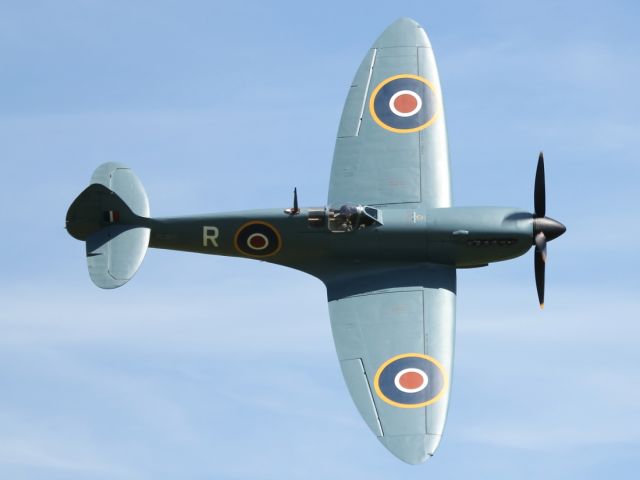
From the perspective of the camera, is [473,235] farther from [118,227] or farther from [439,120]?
[118,227]

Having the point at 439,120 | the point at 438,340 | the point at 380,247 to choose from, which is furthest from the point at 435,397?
the point at 439,120

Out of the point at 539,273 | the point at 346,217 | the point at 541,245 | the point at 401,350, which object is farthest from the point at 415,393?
the point at 541,245

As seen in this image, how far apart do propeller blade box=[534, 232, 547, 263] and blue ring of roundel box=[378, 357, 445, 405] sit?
3.18 meters

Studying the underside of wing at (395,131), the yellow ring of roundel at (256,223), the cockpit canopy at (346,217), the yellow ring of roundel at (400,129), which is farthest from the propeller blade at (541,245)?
the yellow ring of roundel at (256,223)

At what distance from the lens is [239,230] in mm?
32688

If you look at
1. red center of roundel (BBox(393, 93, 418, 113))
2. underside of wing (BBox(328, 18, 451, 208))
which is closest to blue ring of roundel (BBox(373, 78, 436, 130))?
underside of wing (BBox(328, 18, 451, 208))

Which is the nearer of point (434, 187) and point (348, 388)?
point (348, 388)

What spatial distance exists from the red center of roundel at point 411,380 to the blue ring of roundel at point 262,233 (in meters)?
3.94

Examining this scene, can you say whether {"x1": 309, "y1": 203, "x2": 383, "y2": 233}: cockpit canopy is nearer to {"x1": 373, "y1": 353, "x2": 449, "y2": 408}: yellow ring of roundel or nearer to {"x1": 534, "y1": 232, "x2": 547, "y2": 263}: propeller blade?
{"x1": 373, "y1": 353, "x2": 449, "y2": 408}: yellow ring of roundel

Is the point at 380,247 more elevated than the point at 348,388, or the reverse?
the point at 380,247

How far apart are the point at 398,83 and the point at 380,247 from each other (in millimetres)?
4399

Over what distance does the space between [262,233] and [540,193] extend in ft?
17.9

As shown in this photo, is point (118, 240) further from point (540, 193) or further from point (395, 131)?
point (540, 193)

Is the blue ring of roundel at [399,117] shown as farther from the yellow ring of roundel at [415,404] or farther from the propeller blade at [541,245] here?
the yellow ring of roundel at [415,404]
